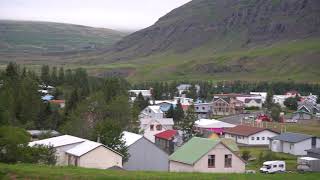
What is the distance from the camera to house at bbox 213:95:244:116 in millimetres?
136000

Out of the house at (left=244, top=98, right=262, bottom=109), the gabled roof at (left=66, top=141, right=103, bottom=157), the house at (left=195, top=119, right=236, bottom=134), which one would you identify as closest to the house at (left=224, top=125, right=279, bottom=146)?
the house at (left=195, top=119, right=236, bottom=134)

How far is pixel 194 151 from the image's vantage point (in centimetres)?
3691

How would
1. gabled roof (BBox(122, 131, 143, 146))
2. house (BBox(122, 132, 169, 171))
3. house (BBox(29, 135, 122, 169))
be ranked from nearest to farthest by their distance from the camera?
house (BBox(29, 135, 122, 169)) < house (BBox(122, 132, 169, 171)) < gabled roof (BBox(122, 131, 143, 146))

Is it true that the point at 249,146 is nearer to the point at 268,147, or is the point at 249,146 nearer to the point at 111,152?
the point at 268,147

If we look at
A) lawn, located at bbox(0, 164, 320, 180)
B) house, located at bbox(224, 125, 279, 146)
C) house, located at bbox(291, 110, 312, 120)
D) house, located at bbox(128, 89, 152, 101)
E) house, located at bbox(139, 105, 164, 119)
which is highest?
house, located at bbox(128, 89, 152, 101)

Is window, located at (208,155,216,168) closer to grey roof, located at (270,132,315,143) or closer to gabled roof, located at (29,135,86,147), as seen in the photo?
gabled roof, located at (29,135,86,147)

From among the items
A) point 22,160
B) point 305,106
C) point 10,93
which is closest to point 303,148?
point 10,93

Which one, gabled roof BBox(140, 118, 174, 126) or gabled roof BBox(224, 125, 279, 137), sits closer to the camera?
gabled roof BBox(224, 125, 279, 137)

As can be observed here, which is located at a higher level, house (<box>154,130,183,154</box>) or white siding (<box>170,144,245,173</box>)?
white siding (<box>170,144,245,173</box>)

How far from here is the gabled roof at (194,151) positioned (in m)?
35.7

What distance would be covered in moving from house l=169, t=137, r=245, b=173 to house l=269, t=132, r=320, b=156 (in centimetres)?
3208

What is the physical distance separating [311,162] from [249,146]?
102ft

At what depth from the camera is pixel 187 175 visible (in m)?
27.7

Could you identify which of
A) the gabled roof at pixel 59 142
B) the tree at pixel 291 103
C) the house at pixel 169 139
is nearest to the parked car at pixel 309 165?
the gabled roof at pixel 59 142
